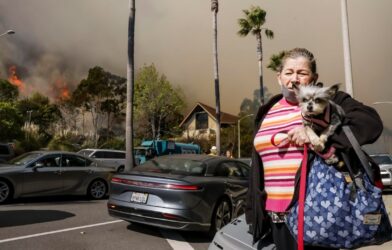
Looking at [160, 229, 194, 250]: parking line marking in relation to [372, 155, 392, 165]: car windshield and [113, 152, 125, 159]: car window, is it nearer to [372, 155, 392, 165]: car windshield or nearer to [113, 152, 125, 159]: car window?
[372, 155, 392, 165]: car windshield

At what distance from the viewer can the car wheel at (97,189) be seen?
12907 mm

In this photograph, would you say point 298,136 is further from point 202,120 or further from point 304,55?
point 202,120

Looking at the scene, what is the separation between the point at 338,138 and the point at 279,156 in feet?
1.12

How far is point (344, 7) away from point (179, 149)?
23.0 meters

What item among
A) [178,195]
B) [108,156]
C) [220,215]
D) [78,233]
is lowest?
[78,233]

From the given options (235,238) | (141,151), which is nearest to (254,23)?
(141,151)

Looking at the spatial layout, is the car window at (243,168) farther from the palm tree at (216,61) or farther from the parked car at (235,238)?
the palm tree at (216,61)

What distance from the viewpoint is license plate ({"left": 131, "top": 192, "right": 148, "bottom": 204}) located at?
7.21m

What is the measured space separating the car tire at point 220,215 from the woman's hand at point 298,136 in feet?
18.2

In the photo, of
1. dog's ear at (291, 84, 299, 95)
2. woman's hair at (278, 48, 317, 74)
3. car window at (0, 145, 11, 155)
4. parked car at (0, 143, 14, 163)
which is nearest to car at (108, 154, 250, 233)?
woman's hair at (278, 48, 317, 74)

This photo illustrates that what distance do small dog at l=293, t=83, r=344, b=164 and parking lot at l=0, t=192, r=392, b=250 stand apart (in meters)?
3.92

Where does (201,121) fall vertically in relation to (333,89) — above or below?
above

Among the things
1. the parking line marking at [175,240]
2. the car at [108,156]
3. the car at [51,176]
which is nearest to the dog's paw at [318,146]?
the parking line marking at [175,240]

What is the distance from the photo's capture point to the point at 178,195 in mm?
7035
